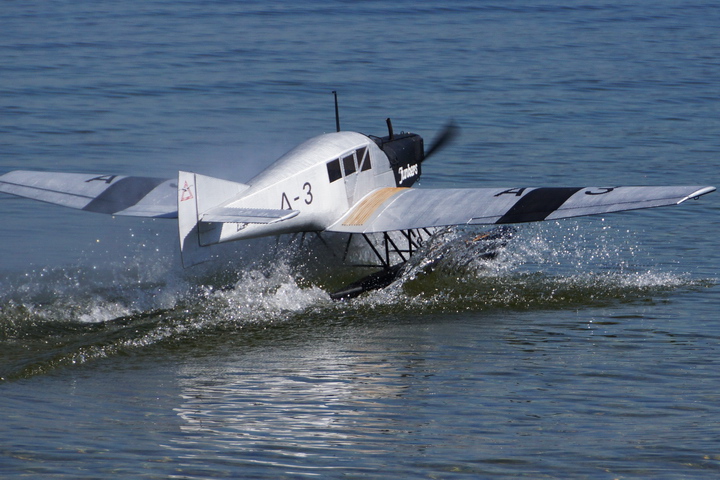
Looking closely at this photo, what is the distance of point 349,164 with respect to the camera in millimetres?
13438

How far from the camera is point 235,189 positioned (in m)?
11.2

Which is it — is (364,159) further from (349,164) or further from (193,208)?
(193,208)

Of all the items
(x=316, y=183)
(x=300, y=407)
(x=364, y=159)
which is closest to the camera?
(x=300, y=407)

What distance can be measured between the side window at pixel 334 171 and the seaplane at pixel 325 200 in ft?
0.04

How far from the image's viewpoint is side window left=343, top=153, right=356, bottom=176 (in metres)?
13.3

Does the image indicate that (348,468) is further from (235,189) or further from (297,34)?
(297,34)

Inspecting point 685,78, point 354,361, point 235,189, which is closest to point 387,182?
point 235,189

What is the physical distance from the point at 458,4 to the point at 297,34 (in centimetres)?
1205

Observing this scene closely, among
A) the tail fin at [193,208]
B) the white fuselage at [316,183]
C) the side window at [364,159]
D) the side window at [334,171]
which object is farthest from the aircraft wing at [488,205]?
the tail fin at [193,208]

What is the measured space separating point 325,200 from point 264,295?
1.97m

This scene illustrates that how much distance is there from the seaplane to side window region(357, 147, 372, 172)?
0.01m

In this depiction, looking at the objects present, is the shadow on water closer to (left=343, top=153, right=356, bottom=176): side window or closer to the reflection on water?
the reflection on water

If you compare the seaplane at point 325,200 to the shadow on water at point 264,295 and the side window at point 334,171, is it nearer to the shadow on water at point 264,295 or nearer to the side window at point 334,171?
the side window at point 334,171

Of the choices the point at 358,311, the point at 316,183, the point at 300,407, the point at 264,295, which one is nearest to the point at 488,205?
the point at 316,183
